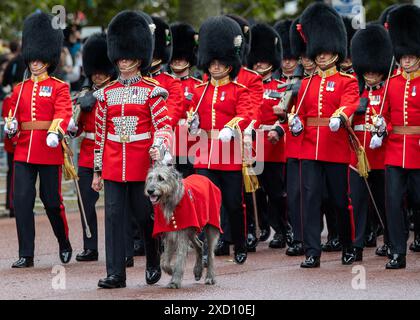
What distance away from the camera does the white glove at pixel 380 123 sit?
10.7 meters

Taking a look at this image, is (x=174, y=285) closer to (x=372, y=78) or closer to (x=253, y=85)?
(x=253, y=85)

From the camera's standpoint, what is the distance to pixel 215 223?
10.0 meters

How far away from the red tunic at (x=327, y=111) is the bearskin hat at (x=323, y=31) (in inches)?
8.3

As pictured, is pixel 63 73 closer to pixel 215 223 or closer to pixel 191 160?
pixel 191 160

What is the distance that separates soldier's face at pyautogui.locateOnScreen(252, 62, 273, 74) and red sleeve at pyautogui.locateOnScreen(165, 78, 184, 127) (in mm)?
1372

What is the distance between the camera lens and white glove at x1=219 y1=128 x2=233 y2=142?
10.6 meters

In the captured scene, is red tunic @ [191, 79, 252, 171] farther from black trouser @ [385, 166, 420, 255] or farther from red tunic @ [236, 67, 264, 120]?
black trouser @ [385, 166, 420, 255]

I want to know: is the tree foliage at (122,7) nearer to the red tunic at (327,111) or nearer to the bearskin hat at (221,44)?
the bearskin hat at (221,44)

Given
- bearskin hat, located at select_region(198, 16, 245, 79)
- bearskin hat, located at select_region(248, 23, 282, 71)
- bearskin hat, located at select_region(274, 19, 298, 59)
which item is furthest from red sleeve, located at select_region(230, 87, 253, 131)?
bearskin hat, located at select_region(274, 19, 298, 59)

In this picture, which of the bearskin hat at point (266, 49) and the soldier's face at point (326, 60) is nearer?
the soldier's face at point (326, 60)

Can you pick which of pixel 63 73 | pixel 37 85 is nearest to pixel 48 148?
pixel 37 85

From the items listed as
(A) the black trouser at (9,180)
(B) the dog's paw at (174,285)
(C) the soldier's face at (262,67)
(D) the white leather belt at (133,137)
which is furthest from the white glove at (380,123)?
(A) the black trouser at (9,180)

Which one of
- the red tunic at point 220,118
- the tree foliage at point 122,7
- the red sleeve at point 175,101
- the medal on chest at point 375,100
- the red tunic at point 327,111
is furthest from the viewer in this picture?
the tree foliage at point 122,7

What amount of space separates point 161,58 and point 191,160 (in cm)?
105
